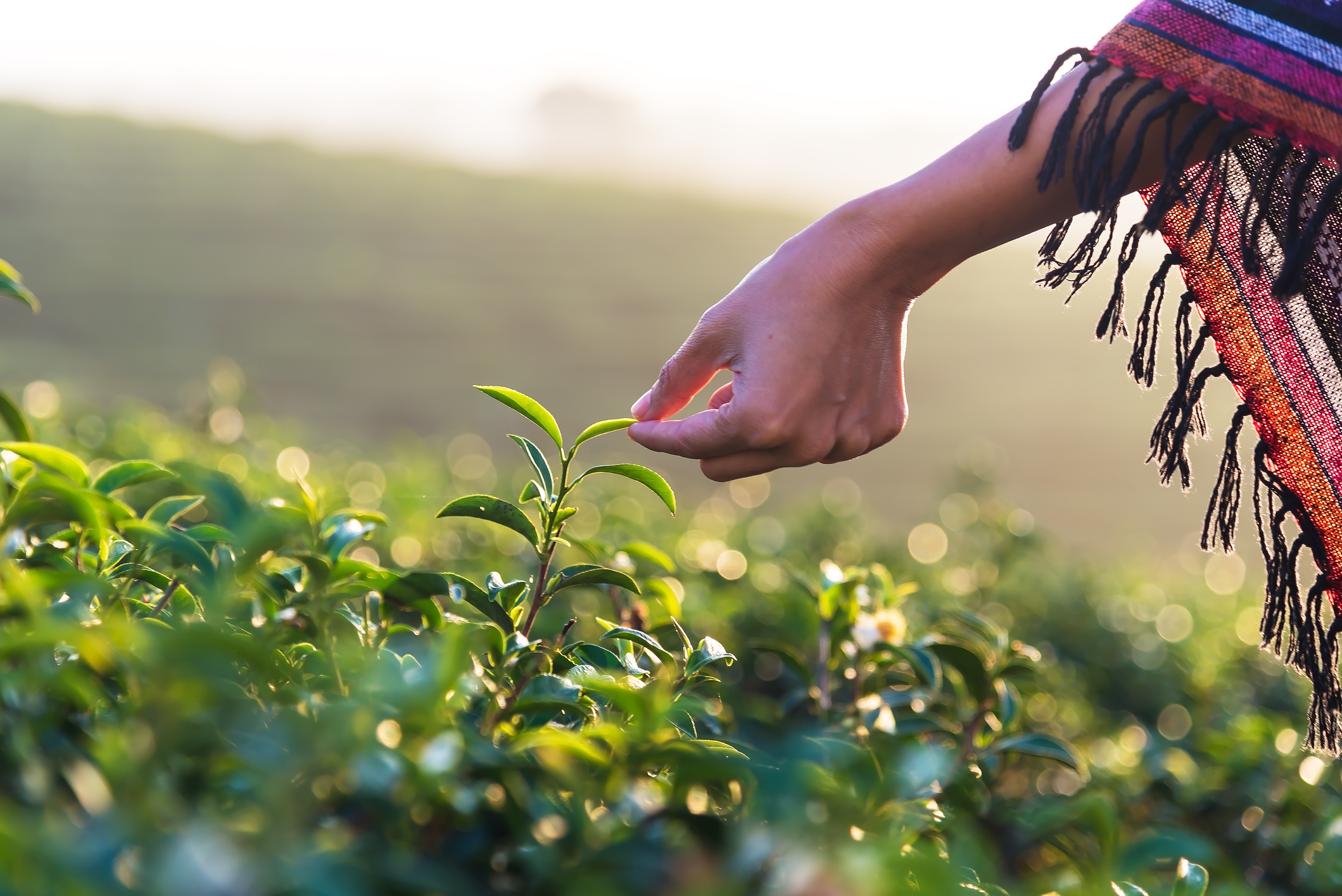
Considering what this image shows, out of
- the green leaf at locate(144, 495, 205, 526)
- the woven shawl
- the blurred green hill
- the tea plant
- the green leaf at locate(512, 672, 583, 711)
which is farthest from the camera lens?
the blurred green hill

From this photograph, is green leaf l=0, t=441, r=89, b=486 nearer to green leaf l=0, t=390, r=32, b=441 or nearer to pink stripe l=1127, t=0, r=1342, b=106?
green leaf l=0, t=390, r=32, b=441

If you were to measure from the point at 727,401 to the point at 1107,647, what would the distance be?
1731 millimetres

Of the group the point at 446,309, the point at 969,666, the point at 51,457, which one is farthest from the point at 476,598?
the point at 446,309

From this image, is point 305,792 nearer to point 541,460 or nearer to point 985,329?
point 541,460

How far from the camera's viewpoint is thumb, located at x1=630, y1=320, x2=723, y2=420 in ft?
3.39

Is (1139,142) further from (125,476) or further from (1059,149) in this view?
(125,476)

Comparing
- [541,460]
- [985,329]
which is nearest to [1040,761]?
[541,460]

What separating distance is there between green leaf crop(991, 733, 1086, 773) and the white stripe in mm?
772

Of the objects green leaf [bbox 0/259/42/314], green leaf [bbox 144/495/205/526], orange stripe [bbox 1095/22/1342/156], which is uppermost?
orange stripe [bbox 1095/22/1342/156]

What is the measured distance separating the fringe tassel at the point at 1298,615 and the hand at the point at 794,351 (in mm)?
516

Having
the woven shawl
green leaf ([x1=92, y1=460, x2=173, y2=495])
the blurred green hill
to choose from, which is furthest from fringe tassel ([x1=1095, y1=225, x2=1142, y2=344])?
the blurred green hill

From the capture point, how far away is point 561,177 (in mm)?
13672

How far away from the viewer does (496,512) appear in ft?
2.70

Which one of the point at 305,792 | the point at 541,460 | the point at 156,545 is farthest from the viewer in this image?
the point at 541,460
